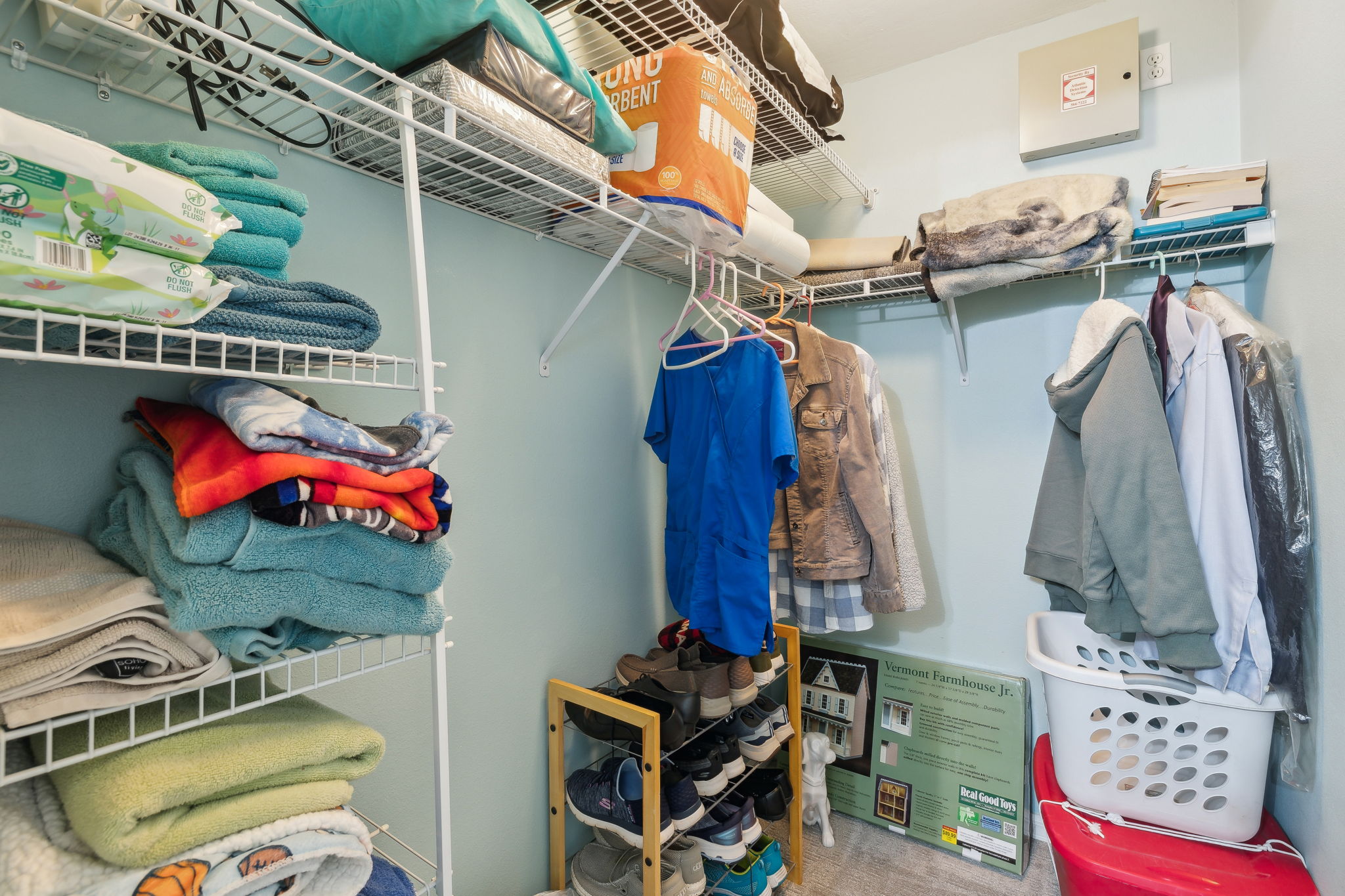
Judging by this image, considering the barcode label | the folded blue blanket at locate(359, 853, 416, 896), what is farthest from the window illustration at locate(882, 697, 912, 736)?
the barcode label

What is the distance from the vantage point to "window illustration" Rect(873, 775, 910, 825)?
79.0 inches

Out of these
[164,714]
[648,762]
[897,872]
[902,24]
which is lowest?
[897,872]

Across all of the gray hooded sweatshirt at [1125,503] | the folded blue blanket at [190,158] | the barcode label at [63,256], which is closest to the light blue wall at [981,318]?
the gray hooded sweatshirt at [1125,503]

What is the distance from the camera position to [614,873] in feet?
4.90

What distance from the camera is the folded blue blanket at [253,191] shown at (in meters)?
0.73

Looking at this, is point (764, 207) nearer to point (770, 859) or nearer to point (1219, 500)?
point (1219, 500)

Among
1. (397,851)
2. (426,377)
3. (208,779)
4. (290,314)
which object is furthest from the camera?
(397,851)

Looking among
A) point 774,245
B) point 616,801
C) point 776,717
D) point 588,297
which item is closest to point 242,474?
point 588,297

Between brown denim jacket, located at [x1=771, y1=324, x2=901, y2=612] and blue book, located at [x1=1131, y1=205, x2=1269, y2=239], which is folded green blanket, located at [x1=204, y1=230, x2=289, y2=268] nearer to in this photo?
brown denim jacket, located at [x1=771, y1=324, x2=901, y2=612]

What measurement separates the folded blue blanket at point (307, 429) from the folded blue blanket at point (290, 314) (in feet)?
0.26

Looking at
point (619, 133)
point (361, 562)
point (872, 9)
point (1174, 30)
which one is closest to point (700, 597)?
point (361, 562)

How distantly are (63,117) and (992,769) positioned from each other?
8.09ft

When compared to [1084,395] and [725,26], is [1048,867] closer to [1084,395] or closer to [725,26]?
[1084,395]

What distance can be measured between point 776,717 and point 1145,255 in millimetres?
1554
